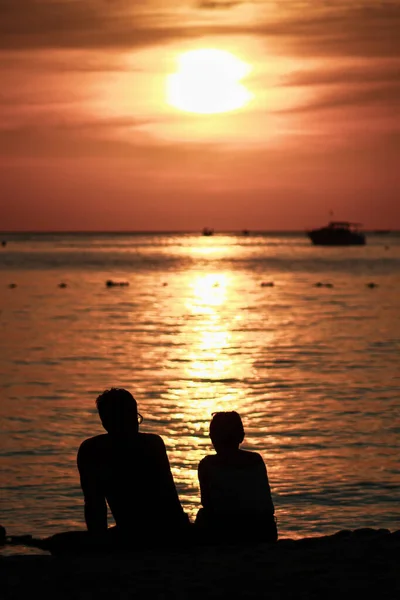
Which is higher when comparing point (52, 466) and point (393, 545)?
point (52, 466)

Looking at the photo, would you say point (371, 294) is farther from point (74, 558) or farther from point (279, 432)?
point (74, 558)

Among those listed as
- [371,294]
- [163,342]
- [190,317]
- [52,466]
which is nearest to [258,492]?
[52,466]

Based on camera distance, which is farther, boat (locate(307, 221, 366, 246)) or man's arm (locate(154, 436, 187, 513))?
boat (locate(307, 221, 366, 246))

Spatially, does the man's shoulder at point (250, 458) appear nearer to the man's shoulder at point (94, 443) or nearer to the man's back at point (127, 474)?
the man's back at point (127, 474)

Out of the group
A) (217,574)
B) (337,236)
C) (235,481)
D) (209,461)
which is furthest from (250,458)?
(337,236)

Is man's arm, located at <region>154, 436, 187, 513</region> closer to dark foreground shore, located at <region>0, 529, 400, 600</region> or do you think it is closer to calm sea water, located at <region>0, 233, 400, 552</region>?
dark foreground shore, located at <region>0, 529, 400, 600</region>

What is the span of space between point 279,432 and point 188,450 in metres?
2.54

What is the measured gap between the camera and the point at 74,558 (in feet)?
25.5

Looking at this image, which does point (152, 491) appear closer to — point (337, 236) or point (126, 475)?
point (126, 475)

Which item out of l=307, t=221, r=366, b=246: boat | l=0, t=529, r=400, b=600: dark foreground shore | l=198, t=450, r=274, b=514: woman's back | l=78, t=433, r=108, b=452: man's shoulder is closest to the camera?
l=0, t=529, r=400, b=600: dark foreground shore

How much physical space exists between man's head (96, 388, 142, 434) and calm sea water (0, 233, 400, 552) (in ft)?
22.6

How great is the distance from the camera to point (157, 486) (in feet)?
24.7

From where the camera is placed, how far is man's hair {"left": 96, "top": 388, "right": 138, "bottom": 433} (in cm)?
714

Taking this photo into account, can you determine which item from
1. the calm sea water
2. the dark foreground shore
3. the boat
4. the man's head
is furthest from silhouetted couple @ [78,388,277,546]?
the boat
